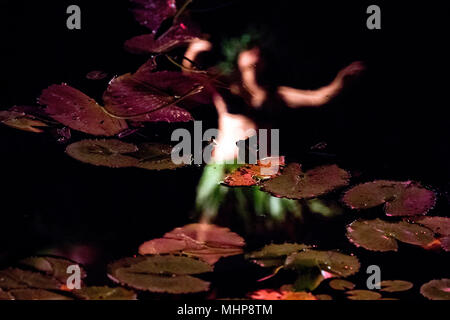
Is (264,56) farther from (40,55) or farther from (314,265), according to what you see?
(314,265)

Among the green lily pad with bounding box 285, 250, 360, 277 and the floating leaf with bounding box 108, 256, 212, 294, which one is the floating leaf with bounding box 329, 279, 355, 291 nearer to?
the green lily pad with bounding box 285, 250, 360, 277

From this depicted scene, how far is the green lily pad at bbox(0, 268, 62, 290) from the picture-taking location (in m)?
0.86

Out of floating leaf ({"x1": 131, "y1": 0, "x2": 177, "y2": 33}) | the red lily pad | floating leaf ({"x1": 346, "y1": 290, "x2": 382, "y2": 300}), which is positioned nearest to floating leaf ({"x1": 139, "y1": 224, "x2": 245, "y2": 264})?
floating leaf ({"x1": 346, "y1": 290, "x2": 382, "y2": 300})

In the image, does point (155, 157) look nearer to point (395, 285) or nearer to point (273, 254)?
point (273, 254)

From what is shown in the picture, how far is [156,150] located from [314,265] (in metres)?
0.63

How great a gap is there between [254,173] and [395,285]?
523mm

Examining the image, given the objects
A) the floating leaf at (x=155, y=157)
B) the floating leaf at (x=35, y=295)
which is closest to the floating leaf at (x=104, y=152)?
the floating leaf at (x=155, y=157)

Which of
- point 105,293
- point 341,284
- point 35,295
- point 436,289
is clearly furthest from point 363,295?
point 35,295

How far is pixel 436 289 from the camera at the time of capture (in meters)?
0.95

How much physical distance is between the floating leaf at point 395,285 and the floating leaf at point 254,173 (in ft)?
1.50

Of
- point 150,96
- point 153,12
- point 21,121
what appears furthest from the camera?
point 153,12

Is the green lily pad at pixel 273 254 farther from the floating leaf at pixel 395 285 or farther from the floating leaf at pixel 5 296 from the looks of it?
the floating leaf at pixel 5 296

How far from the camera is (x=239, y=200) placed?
1255 millimetres

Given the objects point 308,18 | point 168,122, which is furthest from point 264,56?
point 168,122
